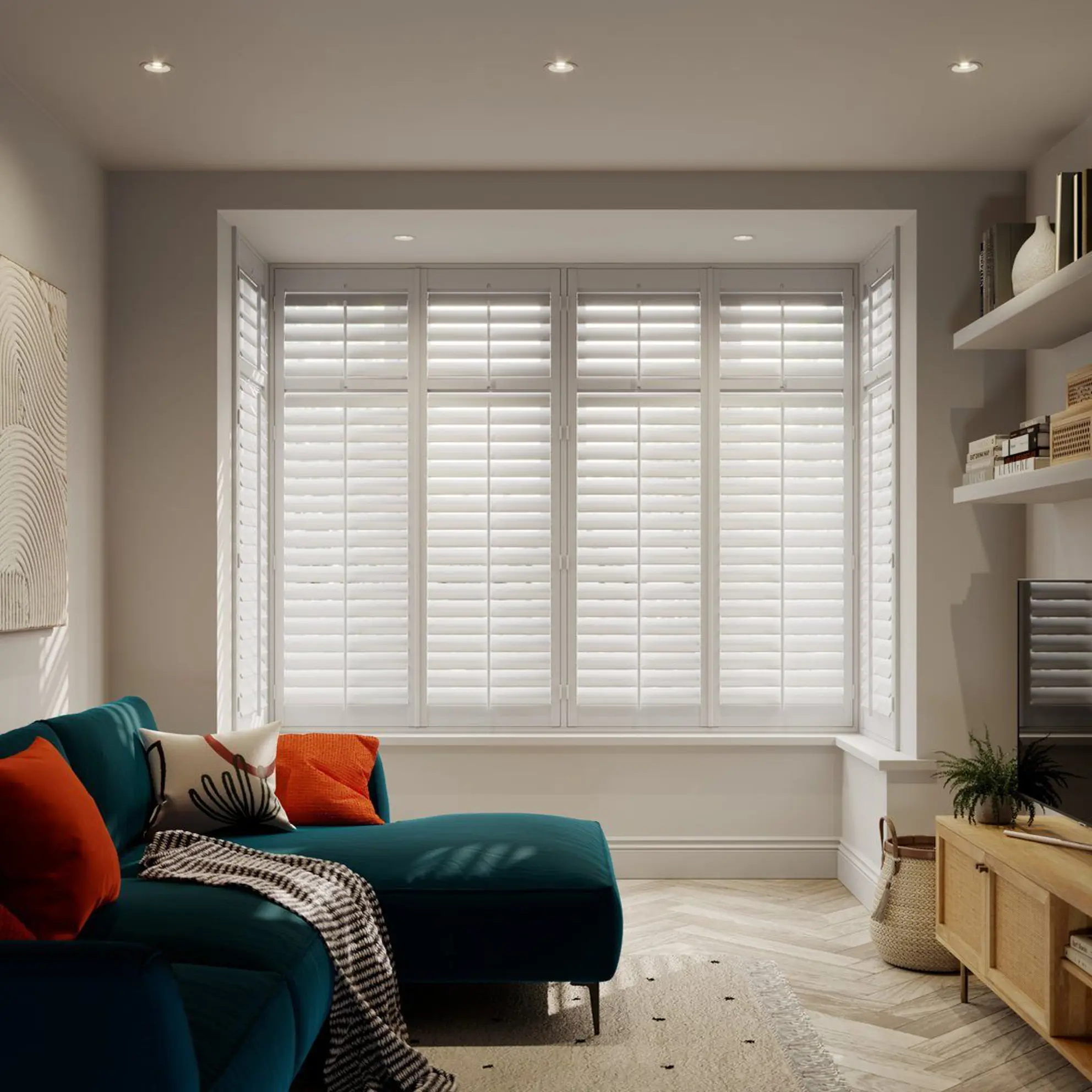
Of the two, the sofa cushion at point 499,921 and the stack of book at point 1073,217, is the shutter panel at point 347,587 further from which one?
the stack of book at point 1073,217

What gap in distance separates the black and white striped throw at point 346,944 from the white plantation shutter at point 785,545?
86.6 inches

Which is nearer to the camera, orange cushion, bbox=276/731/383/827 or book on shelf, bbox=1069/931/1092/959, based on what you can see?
book on shelf, bbox=1069/931/1092/959

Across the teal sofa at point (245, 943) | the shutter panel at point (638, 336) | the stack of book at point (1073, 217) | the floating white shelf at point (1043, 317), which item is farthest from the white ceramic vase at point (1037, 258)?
the teal sofa at point (245, 943)

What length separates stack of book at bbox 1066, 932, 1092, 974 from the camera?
255 centimetres

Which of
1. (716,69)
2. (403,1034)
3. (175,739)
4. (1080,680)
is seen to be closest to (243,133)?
(716,69)

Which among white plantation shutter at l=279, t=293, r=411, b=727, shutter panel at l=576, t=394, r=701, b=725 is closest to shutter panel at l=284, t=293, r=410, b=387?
white plantation shutter at l=279, t=293, r=411, b=727

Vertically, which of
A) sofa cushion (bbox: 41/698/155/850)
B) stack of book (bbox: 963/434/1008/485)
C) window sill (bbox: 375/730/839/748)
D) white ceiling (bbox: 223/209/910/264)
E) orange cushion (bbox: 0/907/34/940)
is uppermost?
white ceiling (bbox: 223/209/910/264)

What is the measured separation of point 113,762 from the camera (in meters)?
3.11

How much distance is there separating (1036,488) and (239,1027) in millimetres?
2452

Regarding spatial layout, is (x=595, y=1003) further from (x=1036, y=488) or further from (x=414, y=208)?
(x=414, y=208)

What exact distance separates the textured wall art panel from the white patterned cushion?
21.0 inches

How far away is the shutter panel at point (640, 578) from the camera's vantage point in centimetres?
467

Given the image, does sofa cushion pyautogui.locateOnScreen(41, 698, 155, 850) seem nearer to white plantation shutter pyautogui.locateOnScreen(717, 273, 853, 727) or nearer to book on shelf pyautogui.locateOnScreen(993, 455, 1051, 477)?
white plantation shutter pyautogui.locateOnScreen(717, 273, 853, 727)

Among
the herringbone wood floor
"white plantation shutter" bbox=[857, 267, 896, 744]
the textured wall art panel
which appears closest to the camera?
the herringbone wood floor
